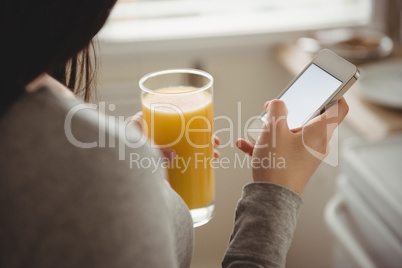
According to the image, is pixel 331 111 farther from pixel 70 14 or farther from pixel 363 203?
pixel 363 203

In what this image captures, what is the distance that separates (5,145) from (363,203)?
2.84ft

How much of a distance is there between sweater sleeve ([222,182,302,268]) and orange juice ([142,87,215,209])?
0.11m

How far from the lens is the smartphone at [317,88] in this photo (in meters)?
0.64

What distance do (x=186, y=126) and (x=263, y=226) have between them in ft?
0.57

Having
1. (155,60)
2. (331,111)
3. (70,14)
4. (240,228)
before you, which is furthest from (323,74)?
(155,60)

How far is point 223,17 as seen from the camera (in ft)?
5.49

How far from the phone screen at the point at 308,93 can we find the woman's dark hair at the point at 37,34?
33 cm

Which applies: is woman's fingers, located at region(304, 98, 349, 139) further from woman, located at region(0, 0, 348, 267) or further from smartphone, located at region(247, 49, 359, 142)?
woman, located at region(0, 0, 348, 267)

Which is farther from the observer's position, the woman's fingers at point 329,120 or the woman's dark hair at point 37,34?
the woman's fingers at point 329,120

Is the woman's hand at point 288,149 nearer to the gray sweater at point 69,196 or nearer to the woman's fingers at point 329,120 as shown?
the woman's fingers at point 329,120

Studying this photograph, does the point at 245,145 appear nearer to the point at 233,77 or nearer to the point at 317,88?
the point at 317,88

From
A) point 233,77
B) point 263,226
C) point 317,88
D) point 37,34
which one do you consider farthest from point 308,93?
point 233,77

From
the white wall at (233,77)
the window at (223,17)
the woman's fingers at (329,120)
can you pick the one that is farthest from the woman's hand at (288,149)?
the window at (223,17)

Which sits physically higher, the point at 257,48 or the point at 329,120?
the point at 329,120
